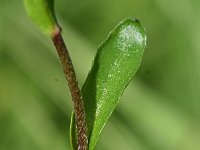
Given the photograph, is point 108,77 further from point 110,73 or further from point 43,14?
point 43,14

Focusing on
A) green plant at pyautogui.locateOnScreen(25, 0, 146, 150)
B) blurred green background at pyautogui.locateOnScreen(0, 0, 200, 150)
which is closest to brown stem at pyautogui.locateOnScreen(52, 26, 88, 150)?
green plant at pyautogui.locateOnScreen(25, 0, 146, 150)

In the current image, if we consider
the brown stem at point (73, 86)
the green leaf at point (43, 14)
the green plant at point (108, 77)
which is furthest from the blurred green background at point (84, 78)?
the green leaf at point (43, 14)

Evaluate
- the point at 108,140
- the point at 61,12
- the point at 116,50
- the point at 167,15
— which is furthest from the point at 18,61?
the point at 116,50

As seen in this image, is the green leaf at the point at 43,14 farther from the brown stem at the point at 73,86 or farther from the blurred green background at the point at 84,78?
the blurred green background at the point at 84,78

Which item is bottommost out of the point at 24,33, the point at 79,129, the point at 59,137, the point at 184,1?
the point at 59,137

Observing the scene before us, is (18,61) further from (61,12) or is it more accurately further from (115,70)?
(115,70)

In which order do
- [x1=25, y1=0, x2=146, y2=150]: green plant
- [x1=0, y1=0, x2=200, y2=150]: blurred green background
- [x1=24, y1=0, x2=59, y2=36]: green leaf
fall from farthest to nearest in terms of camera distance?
1. [x1=0, y1=0, x2=200, y2=150]: blurred green background
2. [x1=25, y1=0, x2=146, y2=150]: green plant
3. [x1=24, y1=0, x2=59, y2=36]: green leaf

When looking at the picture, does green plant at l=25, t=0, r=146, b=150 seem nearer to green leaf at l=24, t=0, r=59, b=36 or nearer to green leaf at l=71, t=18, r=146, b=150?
green leaf at l=71, t=18, r=146, b=150
